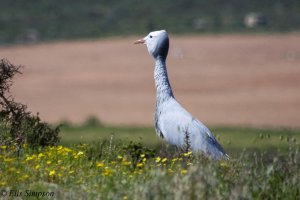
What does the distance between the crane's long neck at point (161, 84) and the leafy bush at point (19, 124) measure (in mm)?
1266

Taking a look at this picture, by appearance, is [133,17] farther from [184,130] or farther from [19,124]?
[184,130]

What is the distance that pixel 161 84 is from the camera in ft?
43.6

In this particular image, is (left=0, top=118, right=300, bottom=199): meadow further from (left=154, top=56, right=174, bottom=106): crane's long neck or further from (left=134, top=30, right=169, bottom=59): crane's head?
(left=134, top=30, right=169, bottom=59): crane's head

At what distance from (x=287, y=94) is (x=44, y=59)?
14039 millimetres

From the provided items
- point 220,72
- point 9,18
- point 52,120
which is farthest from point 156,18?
point 52,120

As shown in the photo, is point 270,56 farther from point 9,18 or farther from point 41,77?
point 9,18

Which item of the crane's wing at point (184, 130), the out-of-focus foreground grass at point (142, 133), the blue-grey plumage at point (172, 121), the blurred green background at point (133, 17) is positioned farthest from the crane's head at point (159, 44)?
the blurred green background at point (133, 17)

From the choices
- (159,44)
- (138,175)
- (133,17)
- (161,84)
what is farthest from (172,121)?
(133,17)

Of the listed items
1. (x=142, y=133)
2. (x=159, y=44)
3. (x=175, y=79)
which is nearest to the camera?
(x=159, y=44)

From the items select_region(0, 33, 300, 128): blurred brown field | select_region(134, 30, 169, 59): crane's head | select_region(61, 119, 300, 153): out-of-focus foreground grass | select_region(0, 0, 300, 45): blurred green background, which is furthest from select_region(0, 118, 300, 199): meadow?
select_region(0, 0, 300, 45): blurred green background

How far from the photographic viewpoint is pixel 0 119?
42.7 feet

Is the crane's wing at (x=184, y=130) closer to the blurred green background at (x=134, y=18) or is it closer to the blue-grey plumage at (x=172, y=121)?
the blue-grey plumage at (x=172, y=121)

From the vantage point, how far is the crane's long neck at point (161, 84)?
13.1 meters

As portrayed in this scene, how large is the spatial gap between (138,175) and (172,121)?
2.13 m
